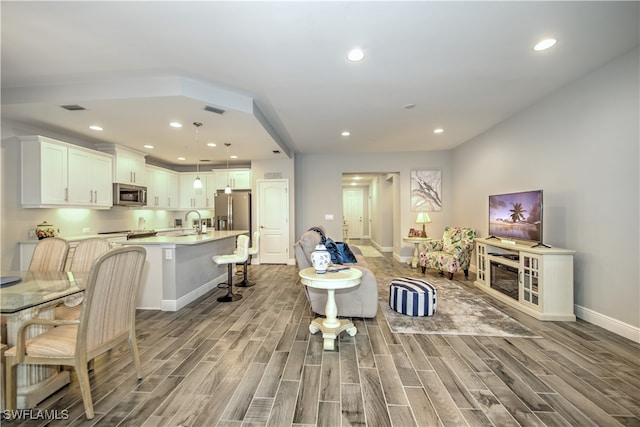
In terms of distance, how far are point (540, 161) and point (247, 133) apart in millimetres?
4403

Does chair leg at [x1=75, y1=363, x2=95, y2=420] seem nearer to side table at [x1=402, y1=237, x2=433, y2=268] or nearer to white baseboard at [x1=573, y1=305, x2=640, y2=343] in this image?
white baseboard at [x1=573, y1=305, x2=640, y2=343]

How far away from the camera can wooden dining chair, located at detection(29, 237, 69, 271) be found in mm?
2531

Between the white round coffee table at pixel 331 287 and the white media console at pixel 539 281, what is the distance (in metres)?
2.26

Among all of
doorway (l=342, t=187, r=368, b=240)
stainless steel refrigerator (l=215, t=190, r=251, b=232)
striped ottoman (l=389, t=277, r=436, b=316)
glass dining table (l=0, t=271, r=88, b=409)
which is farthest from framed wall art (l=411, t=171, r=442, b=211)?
glass dining table (l=0, t=271, r=88, b=409)

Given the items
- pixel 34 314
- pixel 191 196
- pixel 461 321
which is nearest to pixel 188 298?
pixel 34 314

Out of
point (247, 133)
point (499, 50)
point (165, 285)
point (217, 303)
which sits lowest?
point (217, 303)

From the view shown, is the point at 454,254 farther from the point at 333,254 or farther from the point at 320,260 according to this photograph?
the point at 320,260

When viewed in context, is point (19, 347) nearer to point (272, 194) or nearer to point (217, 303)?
point (217, 303)

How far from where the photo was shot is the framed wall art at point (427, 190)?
648 cm

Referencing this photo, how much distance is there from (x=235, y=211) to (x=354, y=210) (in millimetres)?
7212

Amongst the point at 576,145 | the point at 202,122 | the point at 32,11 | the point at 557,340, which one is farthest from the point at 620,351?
the point at 32,11

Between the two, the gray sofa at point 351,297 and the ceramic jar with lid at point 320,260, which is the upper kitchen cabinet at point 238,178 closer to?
the gray sofa at point 351,297

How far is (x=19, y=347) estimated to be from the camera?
1.56m

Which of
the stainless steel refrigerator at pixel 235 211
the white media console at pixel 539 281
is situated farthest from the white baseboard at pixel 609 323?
the stainless steel refrigerator at pixel 235 211
